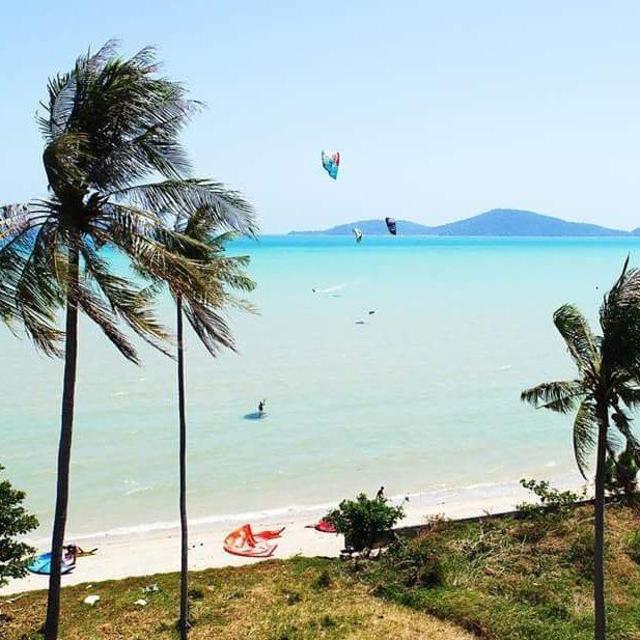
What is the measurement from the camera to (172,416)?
1400 inches

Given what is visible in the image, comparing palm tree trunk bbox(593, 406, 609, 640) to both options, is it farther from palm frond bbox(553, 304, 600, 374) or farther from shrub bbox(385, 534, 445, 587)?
shrub bbox(385, 534, 445, 587)

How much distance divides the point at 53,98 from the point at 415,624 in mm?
11743

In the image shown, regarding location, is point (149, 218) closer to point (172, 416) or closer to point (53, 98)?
point (53, 98)

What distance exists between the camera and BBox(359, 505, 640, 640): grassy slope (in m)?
13.8

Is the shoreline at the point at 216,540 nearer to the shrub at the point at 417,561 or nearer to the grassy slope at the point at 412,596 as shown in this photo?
the grassy slope at the point at 412,596

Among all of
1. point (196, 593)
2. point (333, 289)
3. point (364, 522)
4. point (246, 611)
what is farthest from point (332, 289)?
point (246, 611)

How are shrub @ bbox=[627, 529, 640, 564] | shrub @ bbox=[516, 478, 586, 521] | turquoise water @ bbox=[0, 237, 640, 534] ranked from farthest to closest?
turquoise water @ bbox=[0, 237, 640, 534] → shrub @ bbox=[516, 478, 586, 521] → shrub @ bbox=[627, 529, 640, 564]

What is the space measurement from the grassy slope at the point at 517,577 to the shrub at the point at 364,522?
2.45 ft

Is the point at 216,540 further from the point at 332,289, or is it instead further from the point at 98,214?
the point at 332,289

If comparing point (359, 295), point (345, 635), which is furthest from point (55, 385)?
point (359, 295)

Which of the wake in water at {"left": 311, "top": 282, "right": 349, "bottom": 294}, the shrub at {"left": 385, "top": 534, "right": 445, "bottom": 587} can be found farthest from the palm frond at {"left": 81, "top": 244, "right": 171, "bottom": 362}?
the wake in water at {"left": 311, "top": 282, "right": 349, "bottom": 294}

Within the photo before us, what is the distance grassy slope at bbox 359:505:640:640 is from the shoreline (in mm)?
2314

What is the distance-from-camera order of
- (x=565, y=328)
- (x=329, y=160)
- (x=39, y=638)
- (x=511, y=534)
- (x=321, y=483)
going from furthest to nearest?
1. (x=329, y=160)
2. (x=321, y=483)
3. (x=511, y=534)
4. (x=39, y=638)
5. (x=565, y=328)

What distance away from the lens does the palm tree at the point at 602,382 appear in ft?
35.3
